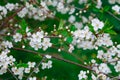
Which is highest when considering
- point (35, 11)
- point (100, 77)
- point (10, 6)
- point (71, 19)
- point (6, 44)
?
point (10, 6)

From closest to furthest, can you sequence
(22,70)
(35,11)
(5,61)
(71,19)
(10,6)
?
(5,61) → (22,70) → (10,6) → (35,11) → (71,19)

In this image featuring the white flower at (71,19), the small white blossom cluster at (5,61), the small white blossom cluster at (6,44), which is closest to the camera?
the small white blossom cluster at (5,61)

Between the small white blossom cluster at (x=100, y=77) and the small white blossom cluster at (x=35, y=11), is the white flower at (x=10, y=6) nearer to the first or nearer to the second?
the small white blossom cluster at (x=35, y=11)

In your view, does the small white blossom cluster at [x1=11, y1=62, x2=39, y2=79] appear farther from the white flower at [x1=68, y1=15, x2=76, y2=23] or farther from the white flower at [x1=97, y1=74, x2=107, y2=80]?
the white flower at [x1=68, y1=15, x2=76, y2=23]

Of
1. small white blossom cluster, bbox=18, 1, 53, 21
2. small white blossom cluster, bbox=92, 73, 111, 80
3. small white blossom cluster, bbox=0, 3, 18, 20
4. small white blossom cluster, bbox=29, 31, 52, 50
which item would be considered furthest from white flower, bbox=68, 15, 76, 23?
small white blossom cluster, bbox=92, 73, 111, 80

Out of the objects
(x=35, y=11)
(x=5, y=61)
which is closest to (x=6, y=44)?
(x=5, y=61)

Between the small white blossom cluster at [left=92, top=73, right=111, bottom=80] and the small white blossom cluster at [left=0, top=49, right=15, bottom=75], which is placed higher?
the small white blossom cluster at [left=0, top=49, right=15, bottom=75]

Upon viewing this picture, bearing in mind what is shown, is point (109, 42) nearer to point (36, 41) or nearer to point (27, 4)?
point (36, 41)

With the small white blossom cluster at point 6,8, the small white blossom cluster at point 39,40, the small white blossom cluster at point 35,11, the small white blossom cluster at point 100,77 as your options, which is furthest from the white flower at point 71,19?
the small white blossom cluster at point 100,77

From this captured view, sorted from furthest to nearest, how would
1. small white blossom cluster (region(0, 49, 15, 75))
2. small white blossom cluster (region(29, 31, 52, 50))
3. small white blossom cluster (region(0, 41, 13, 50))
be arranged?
small white blossom cluster (region(0, 41, 13, 50)) → small white blossom cluster (region(29, 31, 52, 50)) → small white blossom cluster (region(0, 49, 15, 75))

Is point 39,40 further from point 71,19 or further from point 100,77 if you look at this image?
point 71,19

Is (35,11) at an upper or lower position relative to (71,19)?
upper
